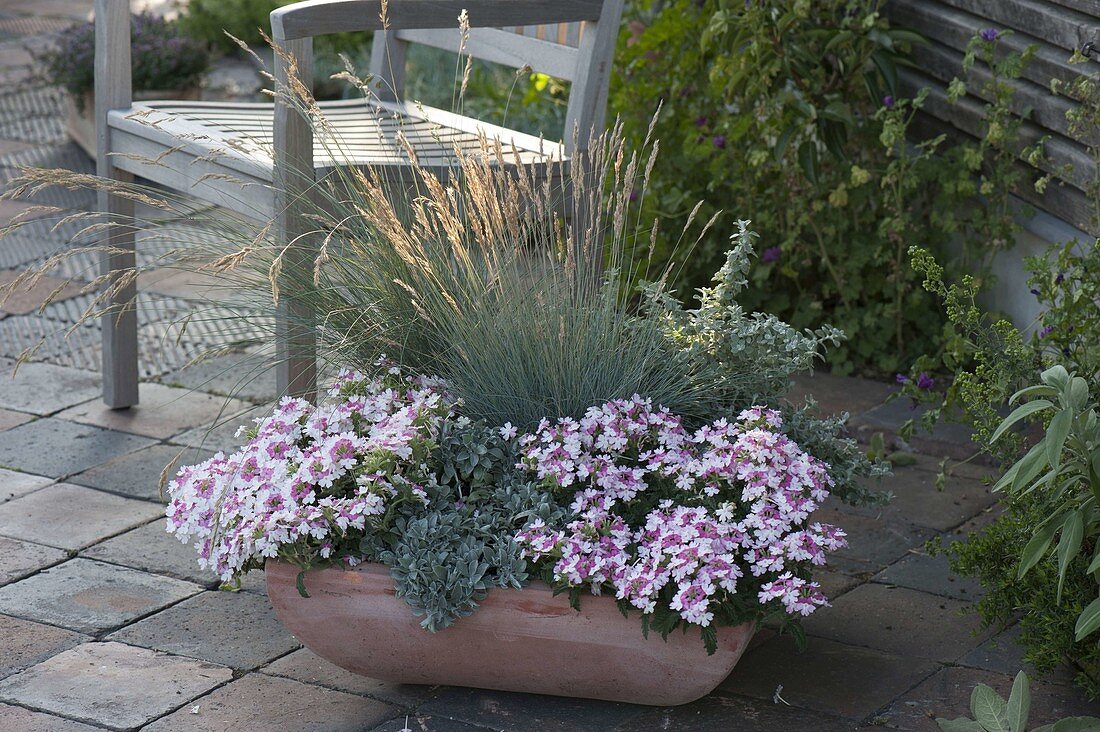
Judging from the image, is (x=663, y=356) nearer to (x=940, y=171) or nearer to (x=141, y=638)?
(x=141, y=638)

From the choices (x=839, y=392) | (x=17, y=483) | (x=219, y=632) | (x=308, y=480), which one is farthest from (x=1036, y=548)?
(x=17, y=483)

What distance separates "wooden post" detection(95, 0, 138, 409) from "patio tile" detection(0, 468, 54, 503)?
1.17 ft

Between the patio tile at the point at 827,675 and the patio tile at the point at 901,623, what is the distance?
0.11ft

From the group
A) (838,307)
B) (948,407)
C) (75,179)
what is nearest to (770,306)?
(838,307)

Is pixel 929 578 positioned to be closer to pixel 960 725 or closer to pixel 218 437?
pixel 960 725

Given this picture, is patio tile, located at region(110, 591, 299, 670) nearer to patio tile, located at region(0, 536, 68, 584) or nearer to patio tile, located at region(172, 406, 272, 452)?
patio tile, located at region(0, 536, 68, 584)

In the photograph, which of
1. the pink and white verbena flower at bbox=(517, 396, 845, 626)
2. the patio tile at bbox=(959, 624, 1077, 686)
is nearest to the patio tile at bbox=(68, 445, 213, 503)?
the pink and white verbena flower at bbox=(517, 396, 845, 626)

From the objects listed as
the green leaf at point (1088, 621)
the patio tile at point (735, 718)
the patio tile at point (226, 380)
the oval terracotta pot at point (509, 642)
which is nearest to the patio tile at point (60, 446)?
the patio tile at point (226, 380)

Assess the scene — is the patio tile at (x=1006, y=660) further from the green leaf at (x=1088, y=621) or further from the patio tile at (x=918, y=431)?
the patio tile at (x=918, y=431)

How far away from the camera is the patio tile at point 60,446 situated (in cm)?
279

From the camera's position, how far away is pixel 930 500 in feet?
8.70

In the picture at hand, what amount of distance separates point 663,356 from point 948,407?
2.31 ft

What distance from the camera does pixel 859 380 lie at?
10.7 ft

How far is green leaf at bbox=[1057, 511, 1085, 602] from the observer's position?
169cm
